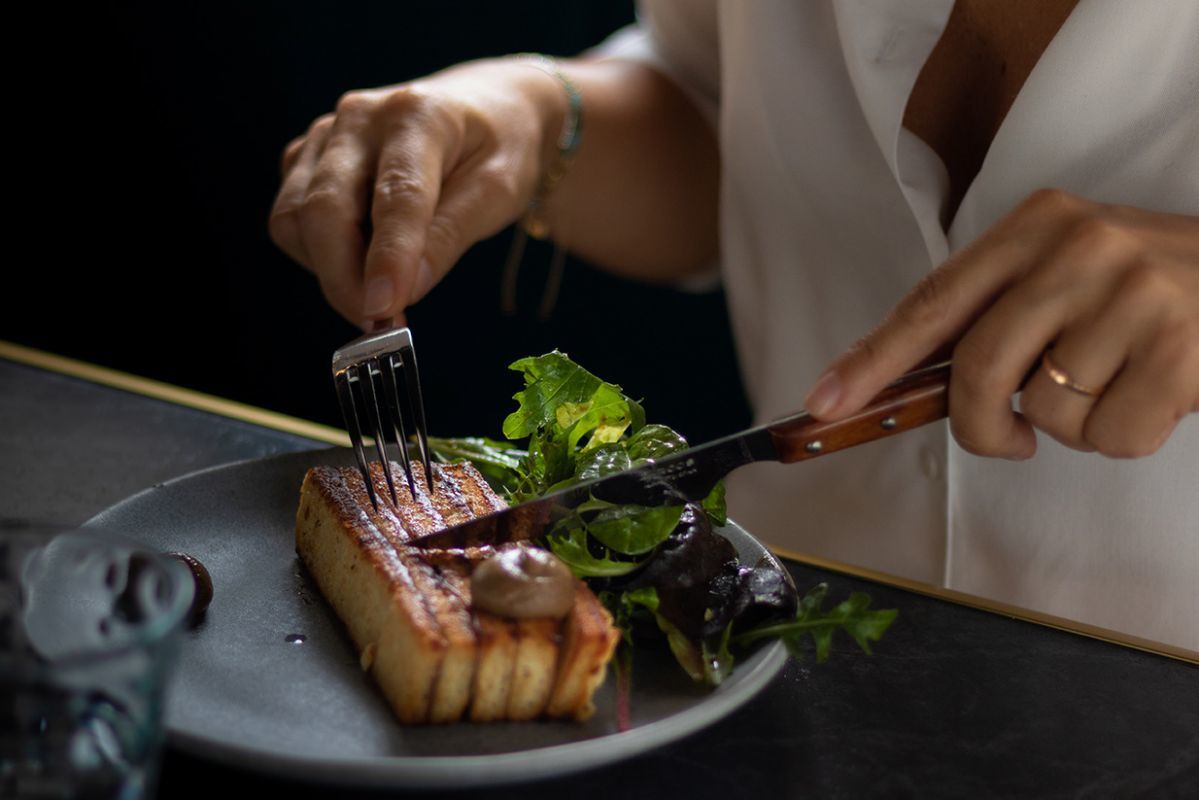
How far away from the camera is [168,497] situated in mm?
1210

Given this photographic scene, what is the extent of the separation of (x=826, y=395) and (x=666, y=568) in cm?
20

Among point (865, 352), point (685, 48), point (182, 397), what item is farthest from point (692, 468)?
point (685, 48)

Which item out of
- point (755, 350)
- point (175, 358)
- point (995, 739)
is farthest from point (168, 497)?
point (175, 358)

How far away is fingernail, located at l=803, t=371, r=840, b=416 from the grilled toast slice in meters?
0.26

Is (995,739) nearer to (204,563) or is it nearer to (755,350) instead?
(204,563)

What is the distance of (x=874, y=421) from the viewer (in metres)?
1.12

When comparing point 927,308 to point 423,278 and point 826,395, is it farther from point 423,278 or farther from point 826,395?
point 423,278

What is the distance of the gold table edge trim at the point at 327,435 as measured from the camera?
1.15 metres

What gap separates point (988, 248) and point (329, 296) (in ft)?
2.25

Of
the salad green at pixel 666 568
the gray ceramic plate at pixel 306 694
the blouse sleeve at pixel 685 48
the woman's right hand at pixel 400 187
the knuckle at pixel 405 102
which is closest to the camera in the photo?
the gray ceramic plate at pixel 306 694

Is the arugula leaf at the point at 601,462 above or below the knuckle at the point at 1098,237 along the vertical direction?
below

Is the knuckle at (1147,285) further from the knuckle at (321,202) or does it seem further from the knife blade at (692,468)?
the knuckle at (321,202)

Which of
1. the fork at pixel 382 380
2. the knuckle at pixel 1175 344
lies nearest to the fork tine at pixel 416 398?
the fork at pixel 382 380

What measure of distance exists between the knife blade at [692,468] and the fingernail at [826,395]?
20mm
